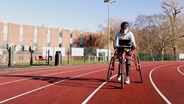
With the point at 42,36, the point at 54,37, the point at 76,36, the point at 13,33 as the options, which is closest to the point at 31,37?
the point at 42,36

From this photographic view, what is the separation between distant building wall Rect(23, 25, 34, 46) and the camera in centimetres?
5337

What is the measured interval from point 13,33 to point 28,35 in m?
3.82

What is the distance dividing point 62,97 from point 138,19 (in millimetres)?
61725

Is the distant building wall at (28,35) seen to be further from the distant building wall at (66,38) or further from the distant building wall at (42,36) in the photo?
the distant building wall at (66,38)

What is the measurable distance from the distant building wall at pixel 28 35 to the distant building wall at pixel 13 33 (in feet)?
5.62

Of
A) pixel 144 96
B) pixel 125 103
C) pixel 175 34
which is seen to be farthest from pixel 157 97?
pixel 175 34

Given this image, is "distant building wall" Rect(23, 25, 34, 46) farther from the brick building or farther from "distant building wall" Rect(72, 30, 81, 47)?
"distant building wall" Rect(72, 30, 81, 47)

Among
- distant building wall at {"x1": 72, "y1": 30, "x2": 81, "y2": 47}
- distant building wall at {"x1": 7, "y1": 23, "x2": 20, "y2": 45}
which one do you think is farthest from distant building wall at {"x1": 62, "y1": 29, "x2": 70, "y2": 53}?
distant building wall at {"x1": 7, "y1": 23, "x2": 20, "y2": 45}

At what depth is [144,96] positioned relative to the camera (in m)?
6.98

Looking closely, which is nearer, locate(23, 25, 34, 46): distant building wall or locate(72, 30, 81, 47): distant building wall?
locate(23, 25, 34, 46): distant building wall

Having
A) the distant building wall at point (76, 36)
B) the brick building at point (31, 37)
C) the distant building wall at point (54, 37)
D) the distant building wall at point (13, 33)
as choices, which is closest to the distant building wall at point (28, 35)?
the brick building at point (31, 37)

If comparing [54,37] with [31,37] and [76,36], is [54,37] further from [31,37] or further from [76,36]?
[76,36]

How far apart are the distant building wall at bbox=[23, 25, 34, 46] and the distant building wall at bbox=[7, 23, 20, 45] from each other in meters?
1.71

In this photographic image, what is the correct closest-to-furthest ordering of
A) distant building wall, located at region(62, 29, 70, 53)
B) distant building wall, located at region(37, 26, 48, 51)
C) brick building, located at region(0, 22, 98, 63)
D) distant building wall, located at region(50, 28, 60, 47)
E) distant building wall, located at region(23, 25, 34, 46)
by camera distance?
1. brick building, located at region(0, 22, 98, 63)
2. distant building wall, located at region(23, 25, 34, 46)
3. distant building wall, located at region(37, 26, 48, 51)
4. distant building wall, located at region(50, 28, 60, 47)
5. distant building wall, located at region(62, 29, 70, 53)
